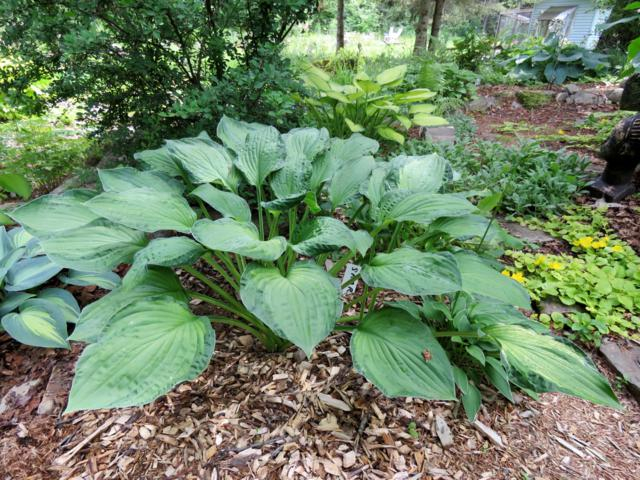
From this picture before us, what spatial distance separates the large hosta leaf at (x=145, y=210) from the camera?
1106 millimetres

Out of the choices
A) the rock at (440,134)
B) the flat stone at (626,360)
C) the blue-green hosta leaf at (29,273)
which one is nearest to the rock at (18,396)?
the blue-green hosta leaf at (29,273)

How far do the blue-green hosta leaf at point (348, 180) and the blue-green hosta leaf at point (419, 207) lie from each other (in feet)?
0.55

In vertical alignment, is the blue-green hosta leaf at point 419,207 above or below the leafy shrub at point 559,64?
below

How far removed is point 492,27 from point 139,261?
2388 centimetres

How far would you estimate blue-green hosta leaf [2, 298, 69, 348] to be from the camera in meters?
1.34

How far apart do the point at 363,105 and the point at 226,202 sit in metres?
2.25

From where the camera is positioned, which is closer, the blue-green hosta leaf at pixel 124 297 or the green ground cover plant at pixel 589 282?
the blue-green hosta leaf at pixel 124 297

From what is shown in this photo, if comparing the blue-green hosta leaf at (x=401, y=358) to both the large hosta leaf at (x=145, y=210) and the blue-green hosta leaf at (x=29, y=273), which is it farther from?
the blue-green hosta leaf at (x=29, y=273)

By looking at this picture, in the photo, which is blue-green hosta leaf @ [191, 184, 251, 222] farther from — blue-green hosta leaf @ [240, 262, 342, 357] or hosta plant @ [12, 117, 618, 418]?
blue-green hosta leaf @ [240, 262, 342, 357]

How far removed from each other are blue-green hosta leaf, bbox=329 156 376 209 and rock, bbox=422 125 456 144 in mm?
2066

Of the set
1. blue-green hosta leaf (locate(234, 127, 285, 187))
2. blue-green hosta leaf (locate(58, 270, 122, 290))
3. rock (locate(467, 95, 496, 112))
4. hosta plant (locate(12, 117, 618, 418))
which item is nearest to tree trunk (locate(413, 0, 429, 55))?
rock (locate(467, 95, 496, 112))

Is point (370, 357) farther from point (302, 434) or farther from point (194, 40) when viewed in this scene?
point (194, 40)

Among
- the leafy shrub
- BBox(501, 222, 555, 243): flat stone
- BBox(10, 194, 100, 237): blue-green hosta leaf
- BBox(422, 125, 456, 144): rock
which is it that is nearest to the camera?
BBox(10, 194, 100, 237): blue-green hosta leaf

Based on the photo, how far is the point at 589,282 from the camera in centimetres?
174
